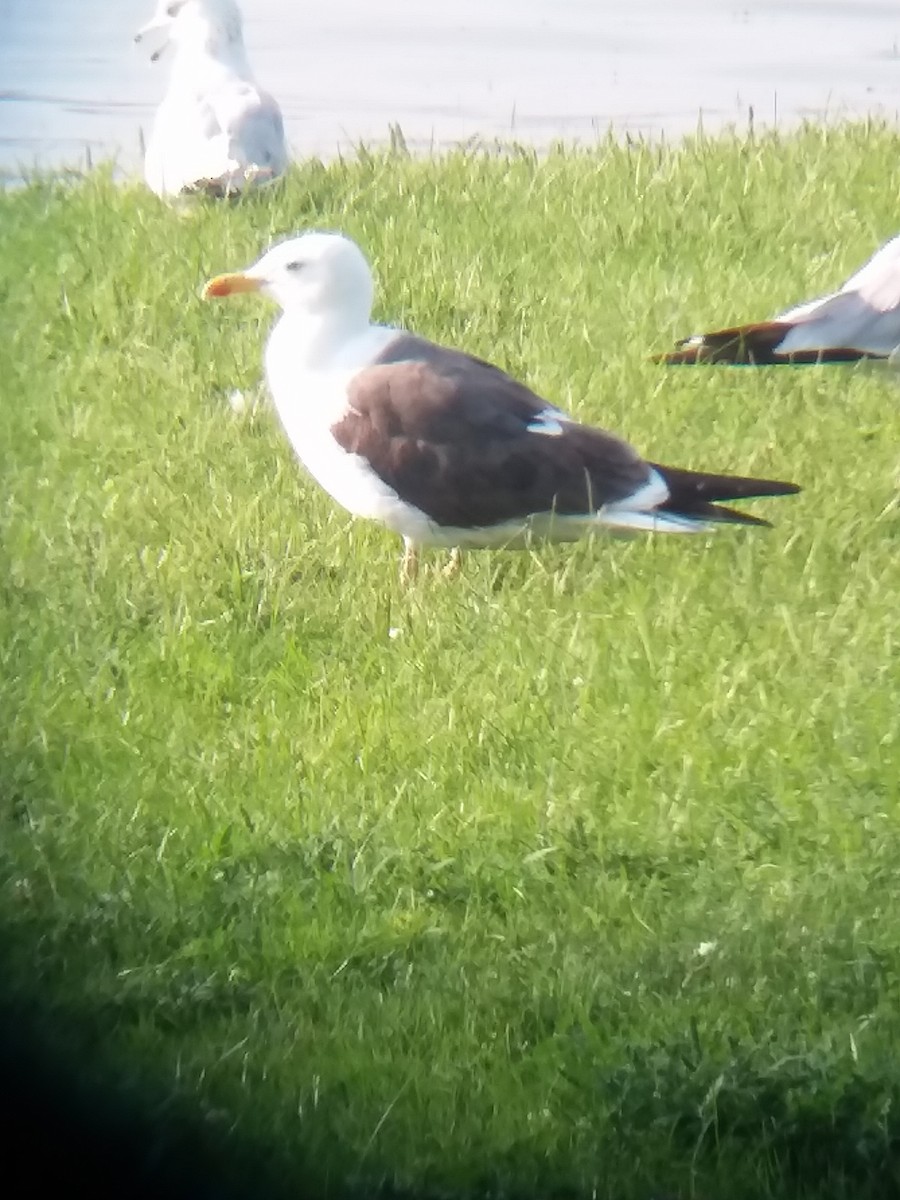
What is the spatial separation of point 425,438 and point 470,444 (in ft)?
0.21

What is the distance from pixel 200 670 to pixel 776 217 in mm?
1075

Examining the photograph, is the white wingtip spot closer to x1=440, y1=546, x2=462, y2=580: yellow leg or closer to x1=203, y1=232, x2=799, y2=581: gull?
x1=203, y1=232, x2=799, y2=581: gull

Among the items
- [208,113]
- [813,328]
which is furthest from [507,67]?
[813,328]

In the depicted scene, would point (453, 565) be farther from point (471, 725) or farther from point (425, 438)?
point (471, 725)

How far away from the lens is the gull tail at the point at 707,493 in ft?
10.0

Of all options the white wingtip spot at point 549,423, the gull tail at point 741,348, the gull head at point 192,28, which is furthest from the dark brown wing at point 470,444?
the gull head at point 192,28

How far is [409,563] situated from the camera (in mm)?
3172

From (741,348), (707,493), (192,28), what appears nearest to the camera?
(192,28)

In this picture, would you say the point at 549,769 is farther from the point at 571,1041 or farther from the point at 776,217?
the point at 776,217

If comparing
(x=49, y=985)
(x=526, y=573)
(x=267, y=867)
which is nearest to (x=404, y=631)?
(x=526, y=573)

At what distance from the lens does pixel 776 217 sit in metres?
3.35

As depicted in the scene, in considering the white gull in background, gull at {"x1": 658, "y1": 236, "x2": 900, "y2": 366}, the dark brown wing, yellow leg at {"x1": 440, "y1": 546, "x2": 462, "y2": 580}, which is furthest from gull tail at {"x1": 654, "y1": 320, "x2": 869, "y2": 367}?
the white gull in background

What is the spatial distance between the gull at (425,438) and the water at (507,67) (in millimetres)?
305

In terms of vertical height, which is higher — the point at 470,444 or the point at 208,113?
the point at 208,113
